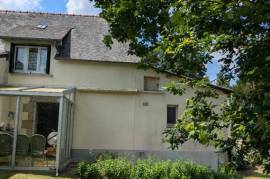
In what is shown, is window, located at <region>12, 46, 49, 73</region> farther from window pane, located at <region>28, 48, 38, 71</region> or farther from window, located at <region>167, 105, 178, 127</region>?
window, located at <region>167, 105, 178, 127</region>

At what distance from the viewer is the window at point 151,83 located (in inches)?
894

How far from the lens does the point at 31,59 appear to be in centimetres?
2194

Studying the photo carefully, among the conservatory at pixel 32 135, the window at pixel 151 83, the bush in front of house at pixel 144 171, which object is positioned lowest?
the bush in front of house at pixel 144 171

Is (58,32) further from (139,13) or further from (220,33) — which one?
(220,33)

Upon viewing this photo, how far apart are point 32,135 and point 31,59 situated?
5583mm

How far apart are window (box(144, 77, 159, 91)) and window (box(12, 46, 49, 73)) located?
4.85 metres

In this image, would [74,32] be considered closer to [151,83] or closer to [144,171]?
[151,83]

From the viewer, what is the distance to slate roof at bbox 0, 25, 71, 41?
21.2 m

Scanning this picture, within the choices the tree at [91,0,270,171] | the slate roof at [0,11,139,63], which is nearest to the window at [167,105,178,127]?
the slate roof at [0,11,139,63]

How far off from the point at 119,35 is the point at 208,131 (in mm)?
6666

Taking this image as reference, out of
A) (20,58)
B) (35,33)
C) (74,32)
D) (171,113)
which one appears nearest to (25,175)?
(20,58)

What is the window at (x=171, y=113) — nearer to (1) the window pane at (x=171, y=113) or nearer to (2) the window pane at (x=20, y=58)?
(1) the window pane at (x=171, y=113)

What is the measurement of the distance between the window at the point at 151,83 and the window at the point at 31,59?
191 inches

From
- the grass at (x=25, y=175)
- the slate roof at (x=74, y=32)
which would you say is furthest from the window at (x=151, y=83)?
the grass at (x=25, y=175)
